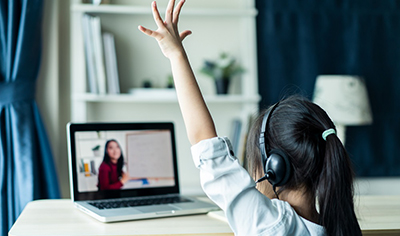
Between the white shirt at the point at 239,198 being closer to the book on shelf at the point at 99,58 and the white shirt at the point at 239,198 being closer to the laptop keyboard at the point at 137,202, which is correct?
the laptop keyboard at the point at 137,202

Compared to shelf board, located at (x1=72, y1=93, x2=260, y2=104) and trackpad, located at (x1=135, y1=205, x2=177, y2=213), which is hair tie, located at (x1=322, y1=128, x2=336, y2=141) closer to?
trackpad, located at (x1=135, y1=205, x2=177, y2=213)

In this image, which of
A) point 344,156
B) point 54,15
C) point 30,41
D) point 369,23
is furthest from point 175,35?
point 369,23

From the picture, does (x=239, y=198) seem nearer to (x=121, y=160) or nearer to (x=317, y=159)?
(x=317, y=159)

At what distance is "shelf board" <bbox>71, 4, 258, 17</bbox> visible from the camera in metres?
2.25

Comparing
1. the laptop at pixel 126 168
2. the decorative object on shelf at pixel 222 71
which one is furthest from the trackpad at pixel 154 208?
the decorative object on shelf at pixel 222 71

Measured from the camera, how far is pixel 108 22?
96.0 inches

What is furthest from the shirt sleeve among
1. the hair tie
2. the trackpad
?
the trackpad

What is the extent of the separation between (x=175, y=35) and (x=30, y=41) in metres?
1.41

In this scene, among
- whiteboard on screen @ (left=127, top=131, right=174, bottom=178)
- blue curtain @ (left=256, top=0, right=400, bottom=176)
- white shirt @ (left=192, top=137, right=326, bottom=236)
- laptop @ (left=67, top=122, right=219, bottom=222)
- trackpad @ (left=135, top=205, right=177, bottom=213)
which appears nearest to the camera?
white shirt @ (left=192, top=137, right=326, bottom=236)

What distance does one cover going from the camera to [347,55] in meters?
2.57

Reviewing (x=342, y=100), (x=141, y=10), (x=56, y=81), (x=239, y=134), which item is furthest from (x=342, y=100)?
(x=56, y=81)

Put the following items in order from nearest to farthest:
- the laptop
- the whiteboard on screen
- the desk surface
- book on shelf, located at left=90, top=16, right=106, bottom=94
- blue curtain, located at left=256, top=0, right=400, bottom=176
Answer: the desk surface
the laptop
the whiteboard on screen
book on shelf, located at left=90, top=16, right=106, bottom=94
blue curtain, located at left=256, top=0, right=400, bottom=176

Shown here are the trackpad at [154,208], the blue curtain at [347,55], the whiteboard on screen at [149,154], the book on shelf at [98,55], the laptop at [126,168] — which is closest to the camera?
the trackpad at [154,208]

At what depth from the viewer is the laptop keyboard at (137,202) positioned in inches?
48.1
